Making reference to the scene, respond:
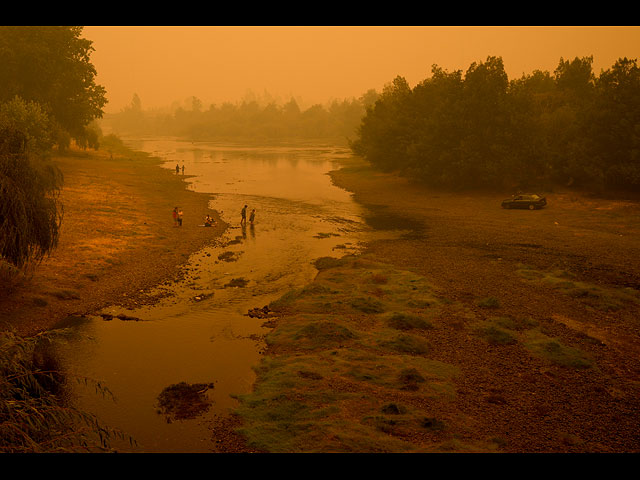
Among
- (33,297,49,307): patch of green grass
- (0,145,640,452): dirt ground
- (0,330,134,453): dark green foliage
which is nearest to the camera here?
(0,330,134,453): dark green foliage

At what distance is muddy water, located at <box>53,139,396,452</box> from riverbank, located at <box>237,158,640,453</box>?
1.42 m

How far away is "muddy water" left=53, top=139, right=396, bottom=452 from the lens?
15.5 meters

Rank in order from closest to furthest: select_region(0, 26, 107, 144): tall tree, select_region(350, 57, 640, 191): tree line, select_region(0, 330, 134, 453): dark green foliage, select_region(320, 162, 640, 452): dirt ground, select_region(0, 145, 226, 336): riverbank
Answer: select_region(0, 330, 134, 453): dark green foliage
select_region(320, 162, 640, 452): dirt ground
select_region(0, 145, 226, 336): riverbank
select_region(350, 57, 640, 191): tree line
select_region(0, 26, 107, 144): tall tree

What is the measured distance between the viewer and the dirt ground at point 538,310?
14.4 m

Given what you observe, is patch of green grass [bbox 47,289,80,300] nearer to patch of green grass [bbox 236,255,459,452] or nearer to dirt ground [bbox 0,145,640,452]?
dirt ground [bbox 0,145,640,452]

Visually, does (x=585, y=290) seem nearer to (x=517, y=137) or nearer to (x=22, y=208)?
(x=22, y=208)

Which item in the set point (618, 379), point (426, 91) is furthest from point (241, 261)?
point (426, 91)

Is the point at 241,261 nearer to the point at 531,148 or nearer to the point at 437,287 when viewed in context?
the point at 437,287

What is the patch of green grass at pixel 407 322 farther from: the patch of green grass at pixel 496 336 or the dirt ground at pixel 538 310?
the patch of green grass at pixel 496 336

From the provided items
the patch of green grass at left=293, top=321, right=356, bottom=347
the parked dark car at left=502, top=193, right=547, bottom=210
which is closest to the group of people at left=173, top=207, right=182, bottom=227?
the patch of green grass at left=293, top=321, right=356, bottom=347

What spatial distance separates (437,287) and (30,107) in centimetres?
4456

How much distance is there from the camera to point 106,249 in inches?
1294

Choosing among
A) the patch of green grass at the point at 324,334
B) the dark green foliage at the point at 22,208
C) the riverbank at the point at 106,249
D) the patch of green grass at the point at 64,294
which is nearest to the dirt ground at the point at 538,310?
the patch of green grass at the point at 324,334

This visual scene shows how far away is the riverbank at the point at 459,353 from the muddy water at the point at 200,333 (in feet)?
4.66
